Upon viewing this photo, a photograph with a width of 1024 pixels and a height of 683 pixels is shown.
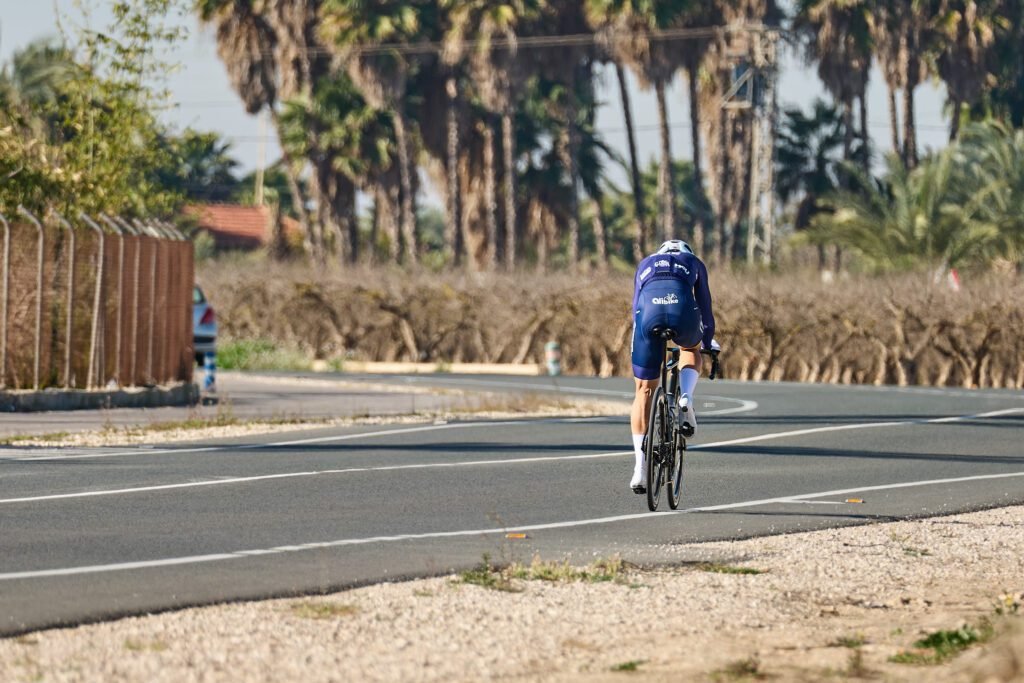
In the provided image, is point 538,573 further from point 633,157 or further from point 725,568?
point 633,157

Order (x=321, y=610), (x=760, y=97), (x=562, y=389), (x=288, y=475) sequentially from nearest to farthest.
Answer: (x=321, y=610), (x=288, y=475), (x=562, y=389), (x=760, y=97)

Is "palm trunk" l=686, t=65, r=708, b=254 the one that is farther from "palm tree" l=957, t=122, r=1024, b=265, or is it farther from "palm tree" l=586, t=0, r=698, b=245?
"palm tree" l=957, t=122, r=1024, b=265

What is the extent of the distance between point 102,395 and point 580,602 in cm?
1499

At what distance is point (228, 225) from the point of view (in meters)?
82.8

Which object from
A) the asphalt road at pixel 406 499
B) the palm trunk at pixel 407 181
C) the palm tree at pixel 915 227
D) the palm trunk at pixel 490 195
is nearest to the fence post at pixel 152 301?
the asphalt road at pixel 406 499

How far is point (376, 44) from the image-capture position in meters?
58.0

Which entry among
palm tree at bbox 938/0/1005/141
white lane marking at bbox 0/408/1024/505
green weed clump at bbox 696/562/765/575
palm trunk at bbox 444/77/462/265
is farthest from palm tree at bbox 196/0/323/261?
green weed clump at bbox 696/562/765/575

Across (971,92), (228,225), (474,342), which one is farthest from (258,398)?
(228,225)

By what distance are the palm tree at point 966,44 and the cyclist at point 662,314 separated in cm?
5271

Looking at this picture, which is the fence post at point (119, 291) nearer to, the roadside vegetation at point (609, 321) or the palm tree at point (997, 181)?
the roadside vegetation at point (609, 321)

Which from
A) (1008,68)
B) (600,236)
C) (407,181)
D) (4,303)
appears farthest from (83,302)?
(1008,68)

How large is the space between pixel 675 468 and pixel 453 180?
157 ft

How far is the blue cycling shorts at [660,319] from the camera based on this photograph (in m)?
11.5

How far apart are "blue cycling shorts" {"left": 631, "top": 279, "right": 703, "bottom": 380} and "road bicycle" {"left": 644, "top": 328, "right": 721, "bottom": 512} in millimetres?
65
